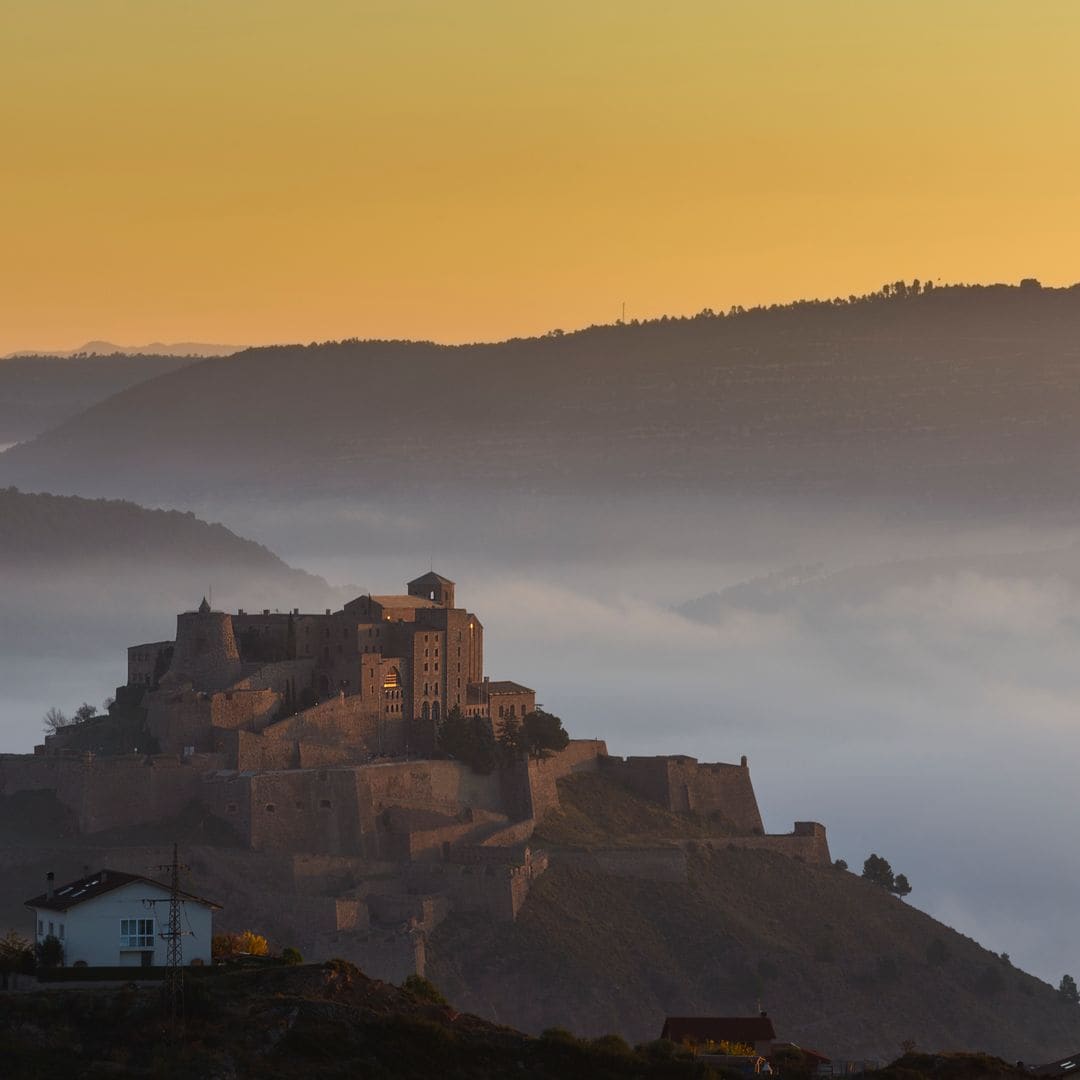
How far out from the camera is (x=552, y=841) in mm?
134500

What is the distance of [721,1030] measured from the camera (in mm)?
98125

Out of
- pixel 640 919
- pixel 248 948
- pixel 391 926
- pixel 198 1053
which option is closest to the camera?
pixel 198 1053

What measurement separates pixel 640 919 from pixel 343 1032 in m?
55.7

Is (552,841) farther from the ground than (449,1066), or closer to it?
farther from the ground

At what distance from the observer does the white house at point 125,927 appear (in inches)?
3349

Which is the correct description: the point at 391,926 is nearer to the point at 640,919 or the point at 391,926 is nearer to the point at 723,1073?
the point at 640,919

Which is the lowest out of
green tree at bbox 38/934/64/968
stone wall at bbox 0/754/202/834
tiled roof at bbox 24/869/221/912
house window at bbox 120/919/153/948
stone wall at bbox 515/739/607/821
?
green tree at bbox 38/934/64/968

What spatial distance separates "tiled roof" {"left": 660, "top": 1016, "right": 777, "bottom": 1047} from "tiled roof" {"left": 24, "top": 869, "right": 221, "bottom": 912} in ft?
53.1

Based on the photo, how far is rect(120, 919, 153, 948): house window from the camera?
85.2 metres

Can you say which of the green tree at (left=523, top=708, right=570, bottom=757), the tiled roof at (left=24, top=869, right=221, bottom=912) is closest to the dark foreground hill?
the tiled roof at (left=24, top=869, right=221, bottom=912)

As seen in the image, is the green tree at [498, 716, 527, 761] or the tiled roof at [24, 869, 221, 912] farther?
the green tree at [498, 716, 527, 761]

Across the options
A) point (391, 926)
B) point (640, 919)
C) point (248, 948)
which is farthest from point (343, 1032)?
point (640, 919)

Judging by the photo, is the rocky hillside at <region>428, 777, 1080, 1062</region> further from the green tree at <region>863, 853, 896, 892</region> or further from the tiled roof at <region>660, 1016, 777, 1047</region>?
the tiled roof at <region>660, 1016, 777, 1047</region>

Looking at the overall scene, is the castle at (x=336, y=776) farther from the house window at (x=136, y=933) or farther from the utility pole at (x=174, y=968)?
the utility pole at (x=174, y=968)
